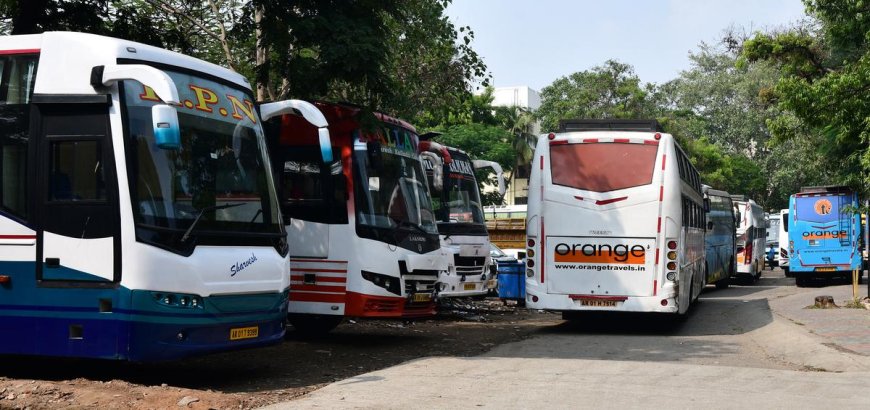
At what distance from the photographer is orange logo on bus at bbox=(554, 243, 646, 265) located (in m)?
16.4

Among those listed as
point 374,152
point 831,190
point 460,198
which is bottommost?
point 460,198

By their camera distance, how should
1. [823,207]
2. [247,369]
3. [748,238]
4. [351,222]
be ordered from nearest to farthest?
[247,369]
[351,222]
[823,207]
[748,238]

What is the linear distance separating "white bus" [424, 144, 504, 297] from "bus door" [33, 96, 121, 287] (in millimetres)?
9142

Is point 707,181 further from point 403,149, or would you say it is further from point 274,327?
point 274,327

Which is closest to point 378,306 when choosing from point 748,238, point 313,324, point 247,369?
point 313,324

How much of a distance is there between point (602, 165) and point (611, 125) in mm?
1167

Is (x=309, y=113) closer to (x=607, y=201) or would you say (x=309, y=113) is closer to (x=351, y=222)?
(x=351, y=222)

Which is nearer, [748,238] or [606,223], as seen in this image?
[606,223]

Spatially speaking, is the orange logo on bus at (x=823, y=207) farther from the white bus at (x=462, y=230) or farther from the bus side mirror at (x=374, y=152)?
the bus side mirror at (x=374, y=152)

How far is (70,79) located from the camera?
9.84 metres

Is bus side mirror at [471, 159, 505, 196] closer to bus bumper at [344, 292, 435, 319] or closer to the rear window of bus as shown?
the rear window of bus

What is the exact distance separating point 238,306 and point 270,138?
4.92 m

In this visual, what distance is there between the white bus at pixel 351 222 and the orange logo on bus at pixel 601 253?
302cm

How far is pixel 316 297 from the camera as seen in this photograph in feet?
45.9
